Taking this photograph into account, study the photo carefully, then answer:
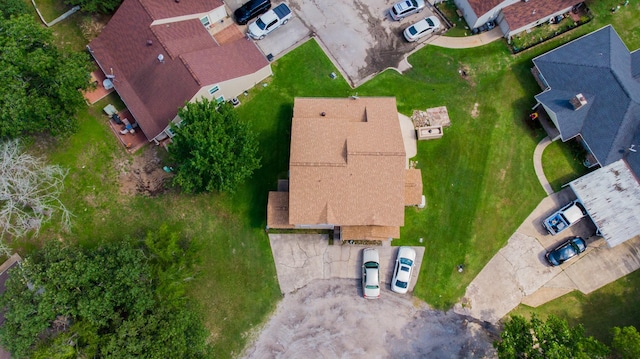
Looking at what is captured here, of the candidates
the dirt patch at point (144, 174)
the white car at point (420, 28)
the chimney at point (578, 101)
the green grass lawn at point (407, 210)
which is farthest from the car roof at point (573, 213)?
the dirt patch at point (144, 174)

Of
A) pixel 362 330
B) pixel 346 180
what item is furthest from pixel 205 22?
pixel 362 330

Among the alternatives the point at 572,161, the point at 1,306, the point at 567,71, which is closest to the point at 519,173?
the point at 572,161

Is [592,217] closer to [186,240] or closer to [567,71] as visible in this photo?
[567,71]

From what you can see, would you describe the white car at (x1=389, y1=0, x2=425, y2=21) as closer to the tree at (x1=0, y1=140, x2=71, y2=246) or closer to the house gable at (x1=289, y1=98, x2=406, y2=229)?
the house gable at (x1=289, y1=98, x2=406, y2=229)

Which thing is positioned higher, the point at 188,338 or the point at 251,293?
the point at 188,338

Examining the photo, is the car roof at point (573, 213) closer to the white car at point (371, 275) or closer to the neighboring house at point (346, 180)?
the neighboring house at point (346, 180)

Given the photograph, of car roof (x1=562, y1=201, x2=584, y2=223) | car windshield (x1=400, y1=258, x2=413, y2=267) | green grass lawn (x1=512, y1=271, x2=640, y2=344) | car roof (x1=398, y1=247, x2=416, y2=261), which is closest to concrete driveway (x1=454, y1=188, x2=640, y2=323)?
green grass lawn (x1=512, y1=271, x2=640, y2=344)
